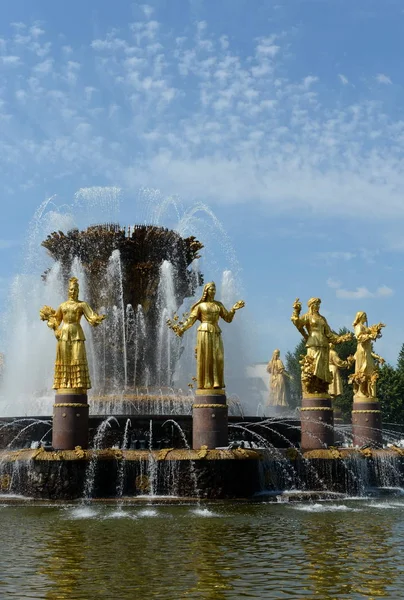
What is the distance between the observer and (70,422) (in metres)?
19.1

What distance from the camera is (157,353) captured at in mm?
28125

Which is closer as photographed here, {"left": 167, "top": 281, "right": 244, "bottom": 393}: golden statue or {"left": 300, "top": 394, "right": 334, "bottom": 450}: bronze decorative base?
{"left": 167, "top": 281, "right": 244, "bottom": 393}: golden statue

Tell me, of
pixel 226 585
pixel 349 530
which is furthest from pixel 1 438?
pixel 226 585

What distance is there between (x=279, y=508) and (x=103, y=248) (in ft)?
46.9

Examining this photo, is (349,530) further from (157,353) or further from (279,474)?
(157,353)

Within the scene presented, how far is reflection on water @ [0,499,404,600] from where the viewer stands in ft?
26.9

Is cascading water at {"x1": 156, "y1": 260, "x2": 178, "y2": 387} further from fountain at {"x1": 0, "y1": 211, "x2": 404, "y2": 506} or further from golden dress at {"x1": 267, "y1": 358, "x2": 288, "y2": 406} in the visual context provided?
golden dress at {"x1": 267, "y1": 358, "x2": 288, "y2": 406}

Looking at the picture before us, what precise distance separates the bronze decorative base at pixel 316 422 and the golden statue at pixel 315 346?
0.28 m

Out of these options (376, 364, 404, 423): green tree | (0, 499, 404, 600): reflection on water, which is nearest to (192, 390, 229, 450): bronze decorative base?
(0, 499, 404, 600): reflection on water

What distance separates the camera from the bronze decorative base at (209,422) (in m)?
19.1

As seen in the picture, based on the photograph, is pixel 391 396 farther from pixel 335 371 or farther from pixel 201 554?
pixel 201 554

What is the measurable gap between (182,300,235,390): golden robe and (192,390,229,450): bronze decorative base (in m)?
0.33

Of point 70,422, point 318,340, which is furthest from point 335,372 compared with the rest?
point 70,422

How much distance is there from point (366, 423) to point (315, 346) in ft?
18.2
